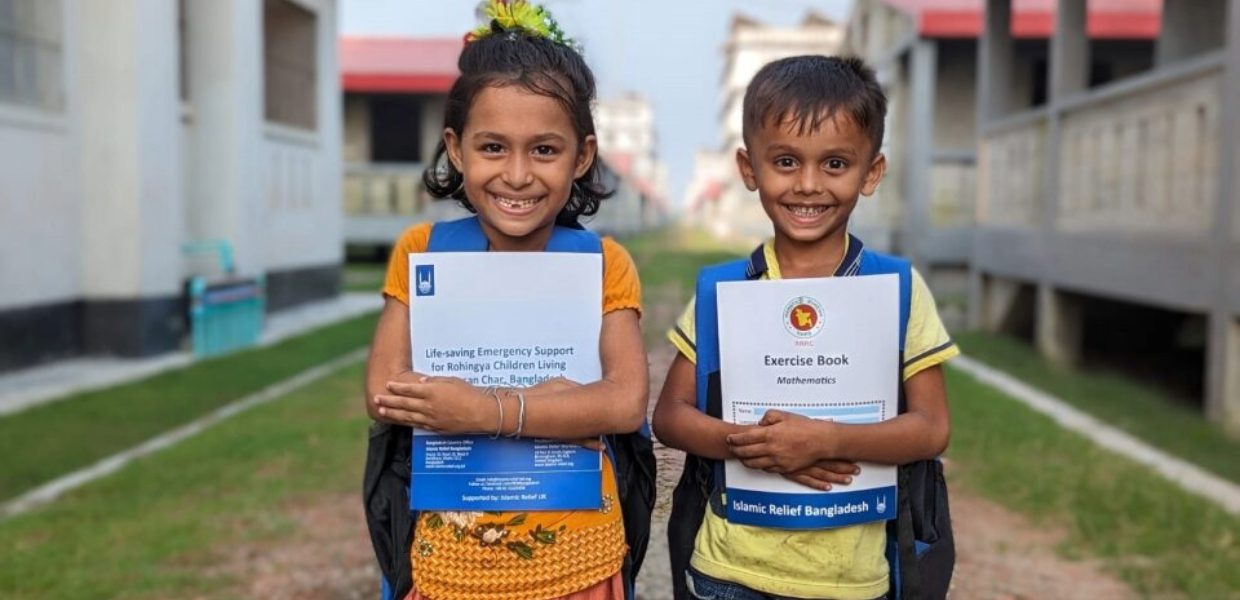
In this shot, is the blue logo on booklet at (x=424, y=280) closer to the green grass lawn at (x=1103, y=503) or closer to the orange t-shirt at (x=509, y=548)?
the orange t-shirt at (x=509, y=548)

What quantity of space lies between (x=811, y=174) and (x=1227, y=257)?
5458 mm

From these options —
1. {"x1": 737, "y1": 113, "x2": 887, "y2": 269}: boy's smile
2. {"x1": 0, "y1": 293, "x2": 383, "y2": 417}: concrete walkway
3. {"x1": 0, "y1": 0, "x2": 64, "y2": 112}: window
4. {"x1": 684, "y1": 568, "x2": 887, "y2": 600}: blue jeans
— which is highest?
{"x1": 0, "y1": 0, "x2": 64, "y2": 112}: window

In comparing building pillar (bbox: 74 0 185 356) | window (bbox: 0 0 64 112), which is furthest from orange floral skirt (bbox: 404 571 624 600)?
building pillar (bbox: 74 0 185 356)

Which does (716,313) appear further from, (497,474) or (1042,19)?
(1042,19)

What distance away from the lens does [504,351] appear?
1887mm

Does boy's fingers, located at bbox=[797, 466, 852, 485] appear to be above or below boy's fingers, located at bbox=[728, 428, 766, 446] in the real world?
below

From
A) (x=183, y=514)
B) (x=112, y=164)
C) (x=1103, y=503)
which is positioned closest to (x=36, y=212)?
(x=112, y=164)

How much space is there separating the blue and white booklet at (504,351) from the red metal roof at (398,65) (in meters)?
19.6

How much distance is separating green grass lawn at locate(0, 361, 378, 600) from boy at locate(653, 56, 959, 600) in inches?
91.7

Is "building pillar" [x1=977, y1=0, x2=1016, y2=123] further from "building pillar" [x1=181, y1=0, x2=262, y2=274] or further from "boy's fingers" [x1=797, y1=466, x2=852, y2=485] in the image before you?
"boy's fingers" [x1=797, y1=466, x2=852, y2=485]

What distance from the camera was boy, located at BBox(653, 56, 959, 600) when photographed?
74.1 inches

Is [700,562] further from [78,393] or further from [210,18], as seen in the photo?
[210,18]

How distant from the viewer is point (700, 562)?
2010mm

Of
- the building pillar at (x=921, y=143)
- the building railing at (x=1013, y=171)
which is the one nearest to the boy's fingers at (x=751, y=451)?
the building railing at (x=1013, y=171)
